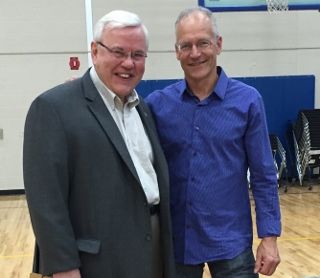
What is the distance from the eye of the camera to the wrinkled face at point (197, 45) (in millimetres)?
2090

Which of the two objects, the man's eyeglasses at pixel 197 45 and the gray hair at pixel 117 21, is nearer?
the gray hair at pixel 117 21

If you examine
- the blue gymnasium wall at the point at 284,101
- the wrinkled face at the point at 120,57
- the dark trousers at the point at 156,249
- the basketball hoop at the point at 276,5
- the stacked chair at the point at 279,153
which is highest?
the basketball hoop at the point at 276,5

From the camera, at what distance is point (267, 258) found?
2.13 metres

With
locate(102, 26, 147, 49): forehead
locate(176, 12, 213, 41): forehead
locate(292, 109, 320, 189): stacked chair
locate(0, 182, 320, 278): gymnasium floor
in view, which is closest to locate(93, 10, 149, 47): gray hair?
locate(102, 26, 147, 49): forehead

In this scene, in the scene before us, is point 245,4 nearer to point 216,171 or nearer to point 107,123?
point 216,171

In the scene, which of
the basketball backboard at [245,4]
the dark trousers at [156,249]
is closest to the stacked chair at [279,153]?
the basketball backboard at [245,4]

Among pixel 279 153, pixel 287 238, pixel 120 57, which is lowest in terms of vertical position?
pixel 279 153

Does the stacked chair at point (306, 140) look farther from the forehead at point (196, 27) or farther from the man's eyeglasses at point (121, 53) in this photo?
the man's eyeglasses at point (121, 53)

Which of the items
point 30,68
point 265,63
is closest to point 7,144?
point 30,68

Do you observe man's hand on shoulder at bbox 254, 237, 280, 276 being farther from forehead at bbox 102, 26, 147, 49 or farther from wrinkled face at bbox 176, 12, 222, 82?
forehead at bbox 102, 26, 147, 49

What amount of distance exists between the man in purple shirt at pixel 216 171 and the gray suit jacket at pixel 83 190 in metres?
0.35

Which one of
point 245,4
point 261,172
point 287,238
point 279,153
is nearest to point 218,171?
point 261,172

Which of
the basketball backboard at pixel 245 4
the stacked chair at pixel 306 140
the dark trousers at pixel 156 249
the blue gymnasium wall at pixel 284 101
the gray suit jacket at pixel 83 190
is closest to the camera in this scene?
the gray suit jacket at pixel 83 190

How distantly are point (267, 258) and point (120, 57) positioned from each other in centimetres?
105
